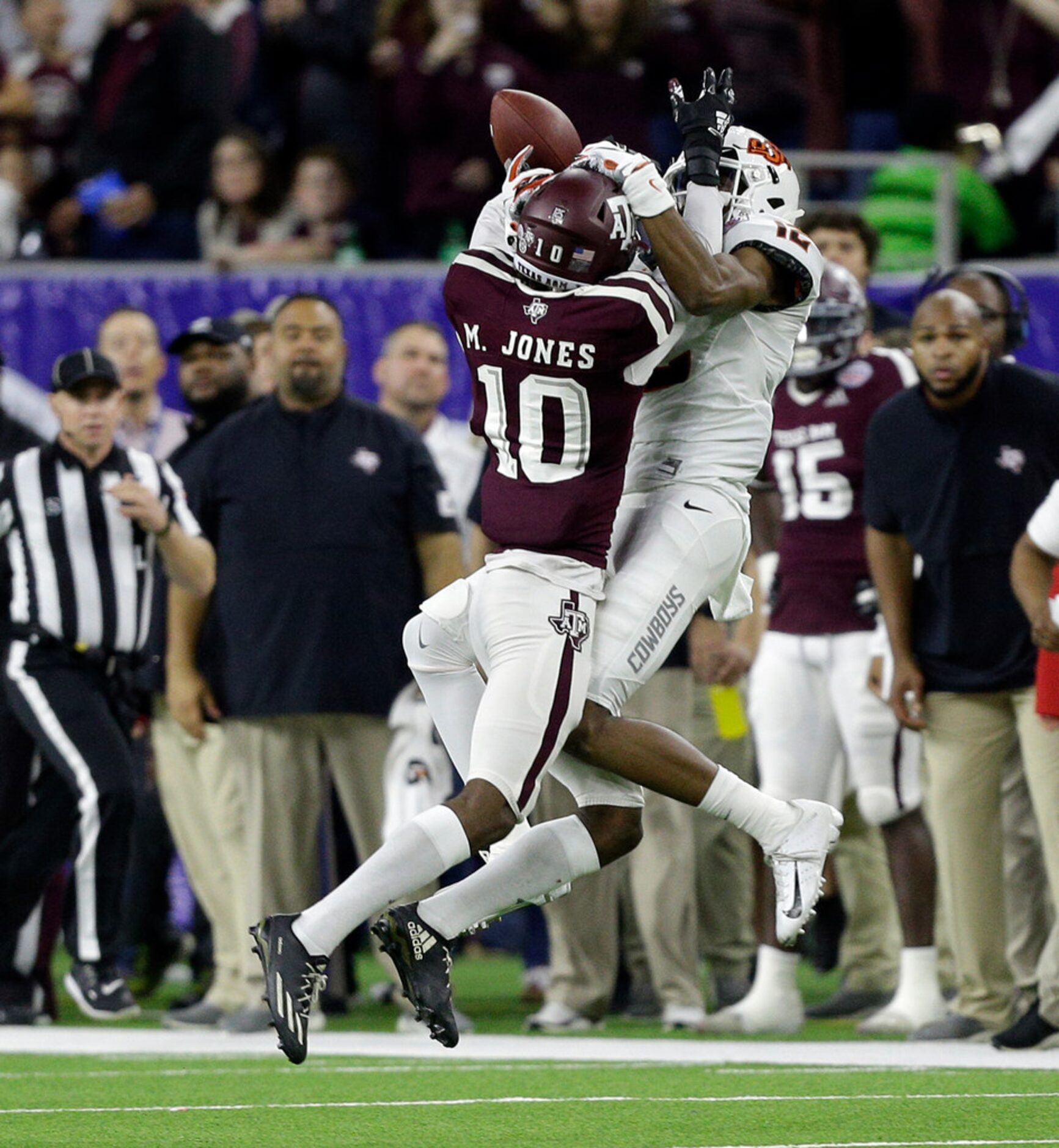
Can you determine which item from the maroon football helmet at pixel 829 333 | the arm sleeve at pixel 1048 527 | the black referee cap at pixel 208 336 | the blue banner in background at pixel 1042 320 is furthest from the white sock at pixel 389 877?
the blue banner in background at pixel 1042 320

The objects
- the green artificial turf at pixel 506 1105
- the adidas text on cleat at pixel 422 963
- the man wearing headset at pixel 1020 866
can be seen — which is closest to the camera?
the green artificial turf at pixel 506 1105

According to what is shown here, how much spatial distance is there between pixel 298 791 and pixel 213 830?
0.67 meters

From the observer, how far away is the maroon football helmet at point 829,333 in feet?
24.8

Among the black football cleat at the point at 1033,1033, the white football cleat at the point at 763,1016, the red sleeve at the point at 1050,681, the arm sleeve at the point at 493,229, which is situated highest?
the arm sleeve at the point at 493,229

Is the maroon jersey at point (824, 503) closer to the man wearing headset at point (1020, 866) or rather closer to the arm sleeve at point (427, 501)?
the man wearing headset at point (1020, 866)

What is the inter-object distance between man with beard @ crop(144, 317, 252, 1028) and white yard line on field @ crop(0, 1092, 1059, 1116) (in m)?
2.31

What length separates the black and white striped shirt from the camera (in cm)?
774

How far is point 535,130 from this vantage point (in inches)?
219

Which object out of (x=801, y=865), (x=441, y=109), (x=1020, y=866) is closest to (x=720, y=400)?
(x=801, y=865)

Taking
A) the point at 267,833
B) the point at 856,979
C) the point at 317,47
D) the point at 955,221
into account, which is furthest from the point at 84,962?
the point at 317,47

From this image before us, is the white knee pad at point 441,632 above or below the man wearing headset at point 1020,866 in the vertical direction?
above

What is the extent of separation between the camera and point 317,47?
11906 mm

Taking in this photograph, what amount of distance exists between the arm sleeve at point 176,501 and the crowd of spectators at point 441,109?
2881mm

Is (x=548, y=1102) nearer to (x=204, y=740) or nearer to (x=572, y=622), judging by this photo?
(x=572, y=622)
